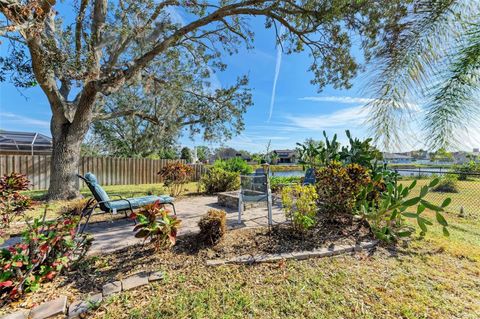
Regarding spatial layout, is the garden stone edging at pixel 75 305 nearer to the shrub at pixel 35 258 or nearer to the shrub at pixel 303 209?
the shrub at pixel 35 258

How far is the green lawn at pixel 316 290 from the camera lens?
2.11 metres

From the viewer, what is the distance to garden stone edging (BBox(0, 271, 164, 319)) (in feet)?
6.34

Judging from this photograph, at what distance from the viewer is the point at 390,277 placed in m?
2.72

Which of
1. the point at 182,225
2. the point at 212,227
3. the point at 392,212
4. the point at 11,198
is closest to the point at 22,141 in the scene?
the point at 11,198

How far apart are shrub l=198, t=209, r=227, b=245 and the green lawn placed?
397 millimetres

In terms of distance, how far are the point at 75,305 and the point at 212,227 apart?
5.47 ft

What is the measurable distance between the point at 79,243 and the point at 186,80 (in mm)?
8548

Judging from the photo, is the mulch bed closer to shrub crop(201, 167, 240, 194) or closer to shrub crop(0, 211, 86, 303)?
shrub crop(0, 211, 86, 303)

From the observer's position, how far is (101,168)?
11.7 m

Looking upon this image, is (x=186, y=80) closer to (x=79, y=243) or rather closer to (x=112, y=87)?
(x=112, y=87)

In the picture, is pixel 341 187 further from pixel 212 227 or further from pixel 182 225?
pixel 182 225

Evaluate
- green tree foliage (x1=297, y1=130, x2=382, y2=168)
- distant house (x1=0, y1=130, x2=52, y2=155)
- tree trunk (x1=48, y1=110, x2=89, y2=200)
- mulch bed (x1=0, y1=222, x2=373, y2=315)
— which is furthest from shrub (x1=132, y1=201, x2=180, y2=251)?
distant house (x1=0, y1=130, x2=52, y2=155)

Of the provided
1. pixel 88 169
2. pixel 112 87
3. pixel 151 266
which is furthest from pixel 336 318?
pixel 88 169

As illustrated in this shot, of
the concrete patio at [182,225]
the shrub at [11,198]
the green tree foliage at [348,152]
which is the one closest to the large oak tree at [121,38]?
the green tree foliage at [348,152]
